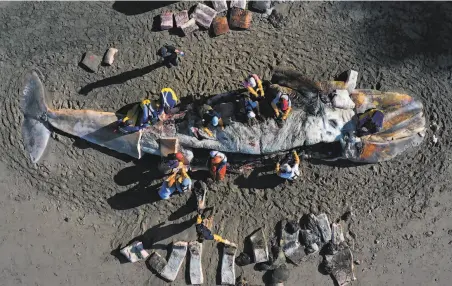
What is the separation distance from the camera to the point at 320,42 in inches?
413

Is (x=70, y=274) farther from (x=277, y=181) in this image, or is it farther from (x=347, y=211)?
(x=347, y=211)

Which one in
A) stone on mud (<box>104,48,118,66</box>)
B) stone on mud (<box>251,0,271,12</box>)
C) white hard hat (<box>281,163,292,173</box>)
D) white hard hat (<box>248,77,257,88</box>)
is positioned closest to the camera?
white hard hat (<box>248,77,257,88</box>)

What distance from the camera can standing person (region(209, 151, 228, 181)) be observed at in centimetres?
969

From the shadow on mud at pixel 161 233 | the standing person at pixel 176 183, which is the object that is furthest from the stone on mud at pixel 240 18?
the shadow on mud at pixel 161 233

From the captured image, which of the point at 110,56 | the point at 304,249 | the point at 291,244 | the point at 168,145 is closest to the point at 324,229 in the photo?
the point at 304,249

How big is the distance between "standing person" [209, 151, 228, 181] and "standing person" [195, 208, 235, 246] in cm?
94

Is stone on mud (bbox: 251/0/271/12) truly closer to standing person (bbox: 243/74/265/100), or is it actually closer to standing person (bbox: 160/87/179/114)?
standing person (bbox: 243/74/265/100)

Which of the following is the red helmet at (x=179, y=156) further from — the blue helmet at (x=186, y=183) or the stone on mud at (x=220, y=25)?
the stone on mud at (x=220, y=25)

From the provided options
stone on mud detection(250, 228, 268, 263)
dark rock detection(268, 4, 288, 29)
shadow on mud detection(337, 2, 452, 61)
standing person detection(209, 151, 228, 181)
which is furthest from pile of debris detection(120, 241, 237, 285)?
shadow on mud detection(337, 2, 452, 61)

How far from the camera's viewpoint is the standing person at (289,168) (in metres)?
9.88

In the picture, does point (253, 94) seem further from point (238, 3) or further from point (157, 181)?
point (157, 181)

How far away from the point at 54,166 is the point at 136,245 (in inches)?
99.6

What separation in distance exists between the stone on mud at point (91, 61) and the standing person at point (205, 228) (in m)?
3.95

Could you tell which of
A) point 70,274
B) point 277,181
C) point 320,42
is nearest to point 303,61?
point 320,42
